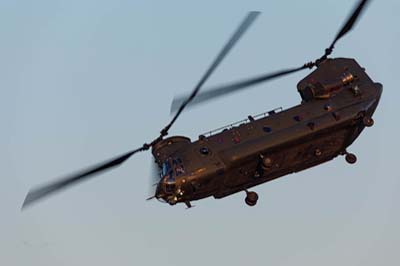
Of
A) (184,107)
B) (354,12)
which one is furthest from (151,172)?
(354,12)

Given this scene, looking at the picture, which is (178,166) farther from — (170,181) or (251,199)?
(251,199)

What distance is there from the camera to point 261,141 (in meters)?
52.7

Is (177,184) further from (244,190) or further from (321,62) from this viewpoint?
(321,62)

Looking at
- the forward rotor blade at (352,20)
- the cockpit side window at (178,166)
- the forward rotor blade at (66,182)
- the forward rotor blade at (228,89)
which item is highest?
the forward rotor blade at (352,20)

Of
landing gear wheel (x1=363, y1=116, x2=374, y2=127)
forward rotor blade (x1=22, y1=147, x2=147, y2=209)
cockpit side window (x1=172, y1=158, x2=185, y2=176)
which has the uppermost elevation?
landing gear wheel (x1=363, y1=116, x2=374, y2=127)

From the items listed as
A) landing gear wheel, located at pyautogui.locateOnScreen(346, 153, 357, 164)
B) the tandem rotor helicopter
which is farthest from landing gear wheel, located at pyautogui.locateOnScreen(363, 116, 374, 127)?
landing gear wheel, located at pyautogui.locateOnScreen(346, 153, 357, 164)

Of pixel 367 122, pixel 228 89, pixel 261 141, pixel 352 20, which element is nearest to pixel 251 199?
pixel 261 141

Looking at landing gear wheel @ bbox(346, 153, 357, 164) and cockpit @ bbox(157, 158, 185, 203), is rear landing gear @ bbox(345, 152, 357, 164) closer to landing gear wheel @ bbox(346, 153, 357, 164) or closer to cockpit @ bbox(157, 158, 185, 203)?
landing gear wheel @ bbox(346, 153, 357, 164)

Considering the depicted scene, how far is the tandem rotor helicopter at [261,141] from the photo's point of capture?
168ft

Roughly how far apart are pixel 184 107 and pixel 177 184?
17.1ft

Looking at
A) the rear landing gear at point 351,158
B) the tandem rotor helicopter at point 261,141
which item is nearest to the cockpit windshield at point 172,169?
the tandem rotor helicopter at point 261,141

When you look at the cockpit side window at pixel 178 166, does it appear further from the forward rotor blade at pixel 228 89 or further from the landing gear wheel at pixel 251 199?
the landing gear wheel at pixel 251 199

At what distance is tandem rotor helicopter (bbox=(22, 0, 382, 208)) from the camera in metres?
51.2

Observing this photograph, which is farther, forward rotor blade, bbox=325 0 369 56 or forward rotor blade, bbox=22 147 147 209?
forward rotor blade, bbox=325 0 369 56
